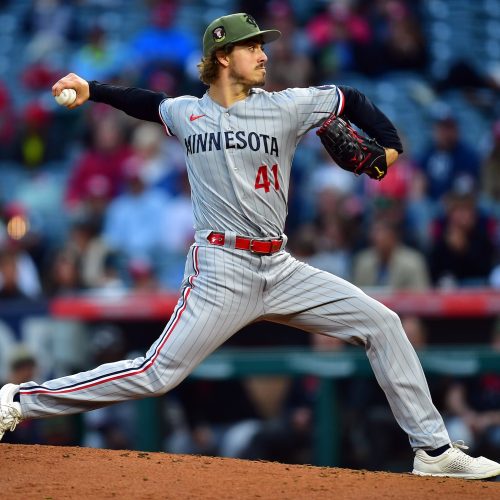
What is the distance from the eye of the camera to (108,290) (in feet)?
28.8

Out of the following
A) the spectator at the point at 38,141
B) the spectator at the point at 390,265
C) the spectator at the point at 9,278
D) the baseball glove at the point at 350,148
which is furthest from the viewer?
the spectator at the point at 38,141

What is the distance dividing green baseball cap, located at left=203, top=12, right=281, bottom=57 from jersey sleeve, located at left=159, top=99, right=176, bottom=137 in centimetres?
24

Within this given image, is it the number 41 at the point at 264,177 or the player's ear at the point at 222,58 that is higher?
the player's ear at the point at 222,58

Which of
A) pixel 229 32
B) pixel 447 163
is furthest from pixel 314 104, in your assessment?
pixel 447 163

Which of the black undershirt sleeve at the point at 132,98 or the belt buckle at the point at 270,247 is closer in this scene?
the belt buckle at the point at 270,247

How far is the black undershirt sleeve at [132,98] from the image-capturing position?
4520 mm

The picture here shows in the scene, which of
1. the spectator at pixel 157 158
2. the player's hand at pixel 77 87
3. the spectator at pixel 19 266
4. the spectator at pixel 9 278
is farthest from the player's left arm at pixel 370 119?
the spectator at pixel 157 158

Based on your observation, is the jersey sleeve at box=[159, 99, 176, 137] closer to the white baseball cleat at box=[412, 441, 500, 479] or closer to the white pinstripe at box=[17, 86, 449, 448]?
the white pinstripe at box=[17, 86, 449, 448]

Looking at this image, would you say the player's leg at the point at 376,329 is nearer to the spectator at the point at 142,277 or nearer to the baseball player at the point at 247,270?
the baseball player at the point at 247,270

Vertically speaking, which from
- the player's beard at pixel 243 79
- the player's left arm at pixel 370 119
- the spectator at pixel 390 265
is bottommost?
the spectator at pixel 390 265

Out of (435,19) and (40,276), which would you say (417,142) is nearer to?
(435,19)

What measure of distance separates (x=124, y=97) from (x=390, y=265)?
3.70 meters

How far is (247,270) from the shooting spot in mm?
4258

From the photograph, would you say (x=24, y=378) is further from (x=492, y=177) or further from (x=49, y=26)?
(x=49, y=26)
